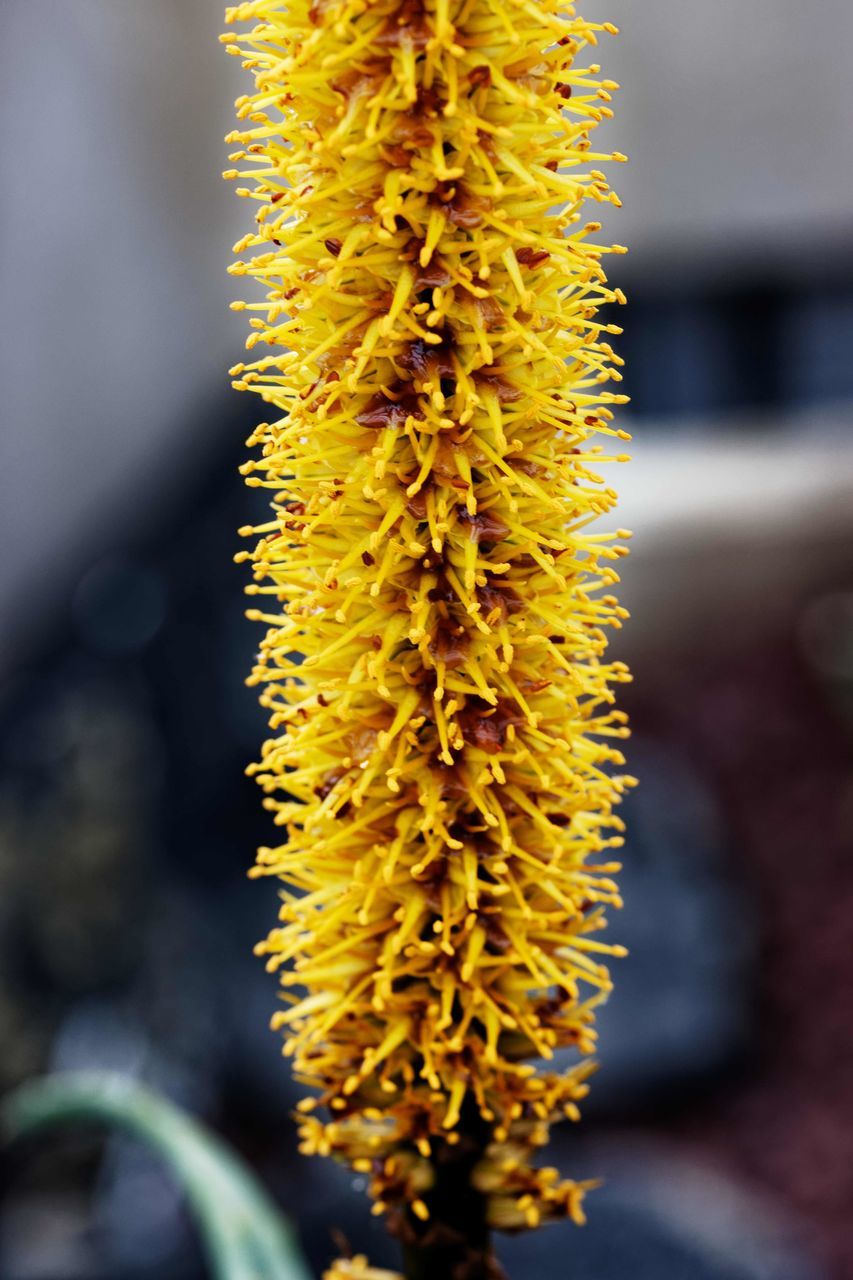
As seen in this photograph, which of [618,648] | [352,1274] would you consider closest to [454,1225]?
[352,1274]

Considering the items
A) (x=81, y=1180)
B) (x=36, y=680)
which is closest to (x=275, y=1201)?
(x=81, y=1180)

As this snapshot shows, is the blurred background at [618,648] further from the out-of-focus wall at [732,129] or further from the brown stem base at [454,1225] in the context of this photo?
the brown stem base at [454,1225]

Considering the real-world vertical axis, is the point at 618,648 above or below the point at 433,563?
below

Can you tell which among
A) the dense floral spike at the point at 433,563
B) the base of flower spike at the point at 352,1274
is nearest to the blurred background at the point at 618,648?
the base of flower spike at the point at 352,1274

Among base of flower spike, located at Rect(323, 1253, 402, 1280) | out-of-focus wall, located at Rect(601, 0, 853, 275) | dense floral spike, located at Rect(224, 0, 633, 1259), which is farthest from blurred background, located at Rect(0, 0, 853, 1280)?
dense floral spike, located at Rect(224, 0, 633, 1259)

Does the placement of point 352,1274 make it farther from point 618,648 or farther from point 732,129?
point 732,129
